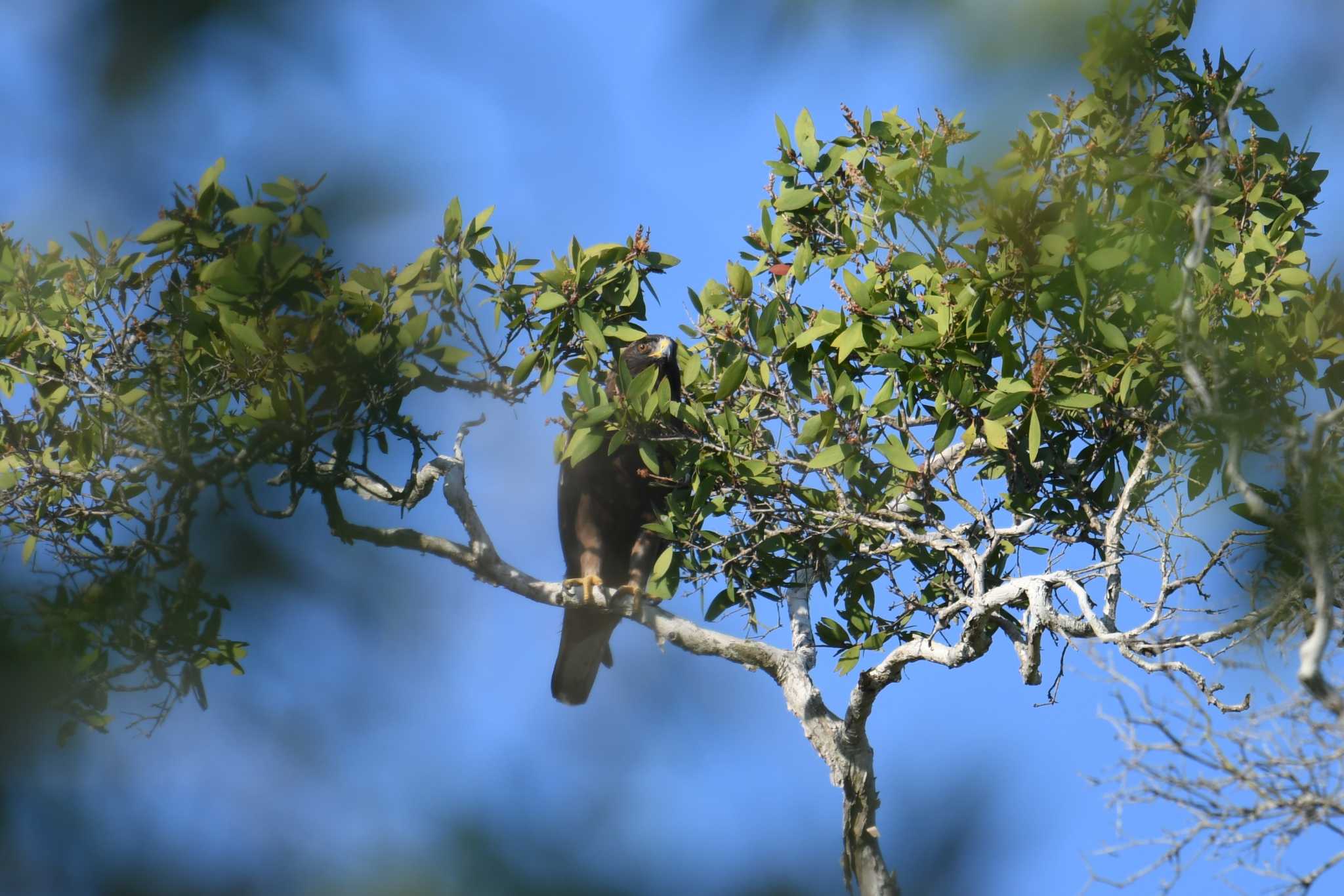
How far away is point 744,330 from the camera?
370cm

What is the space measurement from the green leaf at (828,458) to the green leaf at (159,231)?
2371mm

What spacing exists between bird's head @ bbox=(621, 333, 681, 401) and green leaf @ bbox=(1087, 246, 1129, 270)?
2719mm

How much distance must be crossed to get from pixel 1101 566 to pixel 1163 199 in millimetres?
1341

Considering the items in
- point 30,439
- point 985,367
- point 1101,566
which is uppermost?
point 985,367

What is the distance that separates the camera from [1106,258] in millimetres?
1525

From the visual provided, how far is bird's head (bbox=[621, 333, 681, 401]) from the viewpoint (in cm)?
453

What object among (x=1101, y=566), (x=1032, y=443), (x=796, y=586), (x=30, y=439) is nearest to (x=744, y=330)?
(x=796, y=586)

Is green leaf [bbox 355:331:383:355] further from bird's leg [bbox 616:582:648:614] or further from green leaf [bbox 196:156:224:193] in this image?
bird's leg [bbox 616:582:648:614]

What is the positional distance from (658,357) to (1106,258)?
10.1ft

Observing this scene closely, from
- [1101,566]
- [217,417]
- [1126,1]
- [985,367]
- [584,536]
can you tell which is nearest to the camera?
[1126,1]

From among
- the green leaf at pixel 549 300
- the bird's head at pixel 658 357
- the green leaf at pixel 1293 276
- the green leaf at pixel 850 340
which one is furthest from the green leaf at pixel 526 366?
the green leaf at pixel 1293 276

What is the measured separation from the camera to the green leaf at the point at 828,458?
3123 millimetres

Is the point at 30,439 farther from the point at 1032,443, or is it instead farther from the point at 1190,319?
the point at 1032,443

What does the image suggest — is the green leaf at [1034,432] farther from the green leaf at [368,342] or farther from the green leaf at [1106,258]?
the green leaf at [368,342]
